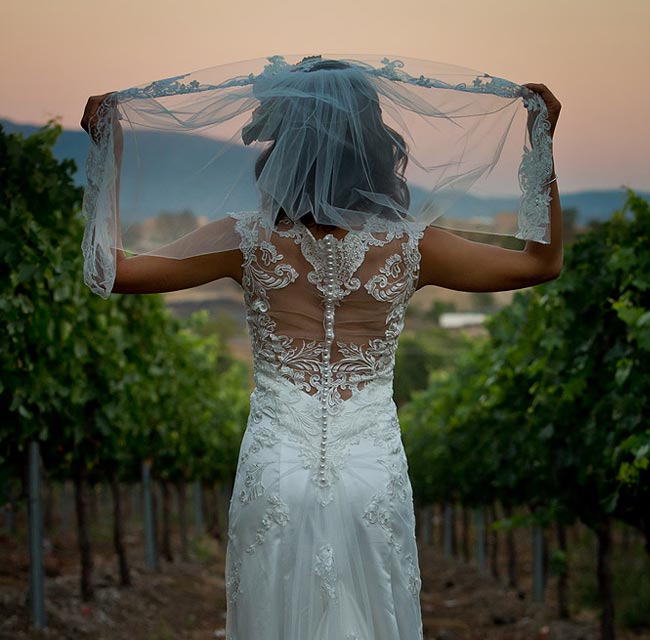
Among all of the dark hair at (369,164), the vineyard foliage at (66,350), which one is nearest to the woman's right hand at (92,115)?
the dark hair at (369,164)

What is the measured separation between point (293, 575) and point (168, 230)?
112cm

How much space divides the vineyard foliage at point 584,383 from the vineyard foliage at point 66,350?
325cm

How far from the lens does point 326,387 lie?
305 cm

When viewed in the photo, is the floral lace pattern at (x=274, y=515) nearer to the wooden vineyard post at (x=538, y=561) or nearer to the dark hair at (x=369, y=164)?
the dark hair at (x=369, y=164)

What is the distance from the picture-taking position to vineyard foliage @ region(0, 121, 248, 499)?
5.55m

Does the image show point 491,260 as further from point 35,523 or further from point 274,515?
point 35,523

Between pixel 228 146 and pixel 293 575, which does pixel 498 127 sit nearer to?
pixel 228 146

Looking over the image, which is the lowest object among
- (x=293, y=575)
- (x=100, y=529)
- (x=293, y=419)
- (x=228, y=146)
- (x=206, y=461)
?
(x=100, y=529)

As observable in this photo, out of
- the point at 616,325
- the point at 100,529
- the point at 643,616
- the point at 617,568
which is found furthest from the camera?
the point at 100,529

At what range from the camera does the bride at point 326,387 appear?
9.86 feet

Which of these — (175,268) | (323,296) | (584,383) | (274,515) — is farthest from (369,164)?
(584,383)

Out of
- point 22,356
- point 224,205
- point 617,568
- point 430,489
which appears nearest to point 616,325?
point 22,356

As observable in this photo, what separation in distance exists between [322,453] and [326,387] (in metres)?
0.20

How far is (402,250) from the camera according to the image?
122 inches
